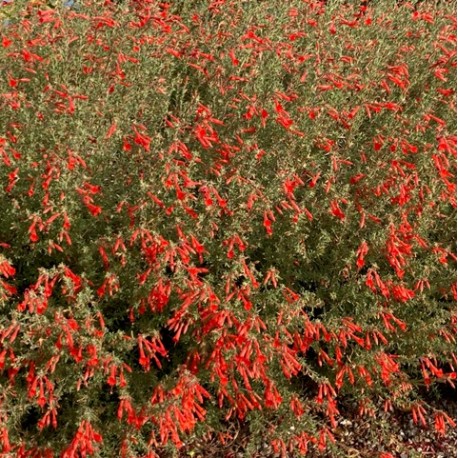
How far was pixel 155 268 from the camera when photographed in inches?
116

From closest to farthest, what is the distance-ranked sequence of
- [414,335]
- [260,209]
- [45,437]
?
[260,209] < [45,437] < [414,335]

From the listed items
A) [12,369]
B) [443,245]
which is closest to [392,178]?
[443,245]

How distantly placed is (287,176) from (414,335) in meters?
1.13

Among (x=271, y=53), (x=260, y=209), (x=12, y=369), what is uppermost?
(x=271, y=53)

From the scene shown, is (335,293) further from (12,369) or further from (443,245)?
(12,369)

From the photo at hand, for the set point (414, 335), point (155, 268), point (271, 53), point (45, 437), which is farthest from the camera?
point (271, 53)

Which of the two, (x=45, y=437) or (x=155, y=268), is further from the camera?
(x=45, y=437)

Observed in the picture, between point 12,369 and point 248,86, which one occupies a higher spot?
point 248,86

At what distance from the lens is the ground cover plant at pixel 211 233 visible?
9.97 ft

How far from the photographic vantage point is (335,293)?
357 cm

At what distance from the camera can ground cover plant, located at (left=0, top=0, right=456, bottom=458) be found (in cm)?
304

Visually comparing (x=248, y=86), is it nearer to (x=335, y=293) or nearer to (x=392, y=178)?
(x=392, y=178)

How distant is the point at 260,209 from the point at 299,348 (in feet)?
2.40

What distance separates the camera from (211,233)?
3.16 meters
